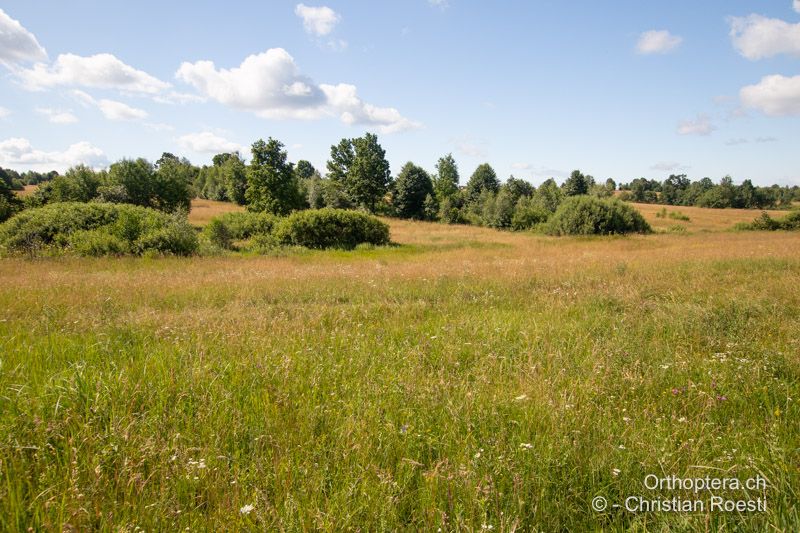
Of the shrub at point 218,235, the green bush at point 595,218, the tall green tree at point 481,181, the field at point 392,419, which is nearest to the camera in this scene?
the field at point 392,419

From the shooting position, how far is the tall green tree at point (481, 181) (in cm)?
7212

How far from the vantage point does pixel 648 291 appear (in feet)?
28.6

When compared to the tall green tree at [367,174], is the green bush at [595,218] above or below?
below

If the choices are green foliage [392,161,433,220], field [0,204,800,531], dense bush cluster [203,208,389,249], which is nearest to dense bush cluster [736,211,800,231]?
green foliage [392,161,433,220]

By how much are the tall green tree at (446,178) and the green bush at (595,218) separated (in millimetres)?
33568

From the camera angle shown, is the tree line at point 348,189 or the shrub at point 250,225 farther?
the tree line at point 348,189

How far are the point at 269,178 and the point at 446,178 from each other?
3897 cm

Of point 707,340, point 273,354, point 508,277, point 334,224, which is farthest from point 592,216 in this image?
point 273,354

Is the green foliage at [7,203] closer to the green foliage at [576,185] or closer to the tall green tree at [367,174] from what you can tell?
the tall green tree at [367,174]

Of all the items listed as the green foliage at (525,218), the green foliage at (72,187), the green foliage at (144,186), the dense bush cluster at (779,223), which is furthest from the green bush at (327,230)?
the dense bush cluster at (779,223)

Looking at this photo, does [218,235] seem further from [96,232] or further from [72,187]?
[72,187]

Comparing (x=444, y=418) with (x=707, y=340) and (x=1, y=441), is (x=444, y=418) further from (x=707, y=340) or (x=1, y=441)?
(x=707, y=340)

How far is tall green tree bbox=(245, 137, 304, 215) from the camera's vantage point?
4253 cm

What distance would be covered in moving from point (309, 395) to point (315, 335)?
6.11 ft
